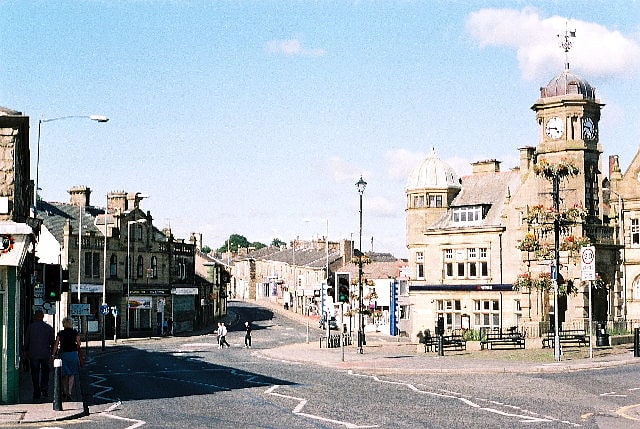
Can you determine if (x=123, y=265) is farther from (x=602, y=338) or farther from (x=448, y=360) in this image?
(x=602, y=338)

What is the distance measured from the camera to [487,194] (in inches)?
2301

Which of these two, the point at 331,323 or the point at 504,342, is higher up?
the point at 504,342

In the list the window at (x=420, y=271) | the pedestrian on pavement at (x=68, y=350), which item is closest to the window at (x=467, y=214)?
the window at (x=420, y=271)

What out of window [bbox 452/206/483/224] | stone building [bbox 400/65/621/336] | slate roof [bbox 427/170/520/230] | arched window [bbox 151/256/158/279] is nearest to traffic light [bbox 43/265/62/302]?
stone building [bbox 400/65/621/336]

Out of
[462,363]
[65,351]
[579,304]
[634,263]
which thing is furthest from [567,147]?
[65,351]

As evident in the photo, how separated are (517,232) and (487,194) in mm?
5198

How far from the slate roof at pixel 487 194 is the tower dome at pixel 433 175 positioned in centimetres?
92

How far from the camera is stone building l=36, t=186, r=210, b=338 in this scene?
68000mm

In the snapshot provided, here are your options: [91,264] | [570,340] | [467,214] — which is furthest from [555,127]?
[91,264]

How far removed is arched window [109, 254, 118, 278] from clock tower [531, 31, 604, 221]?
35.4 metres

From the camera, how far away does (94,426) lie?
17828 millimetres

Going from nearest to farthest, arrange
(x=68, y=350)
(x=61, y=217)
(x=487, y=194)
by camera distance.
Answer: (x=68, y=350)
(x=487, y=194)
(x=61, y=217)

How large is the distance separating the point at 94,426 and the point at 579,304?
114ft

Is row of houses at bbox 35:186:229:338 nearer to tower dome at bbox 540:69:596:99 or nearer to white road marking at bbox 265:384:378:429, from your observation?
tower dome at bbox 540:69:596:99
